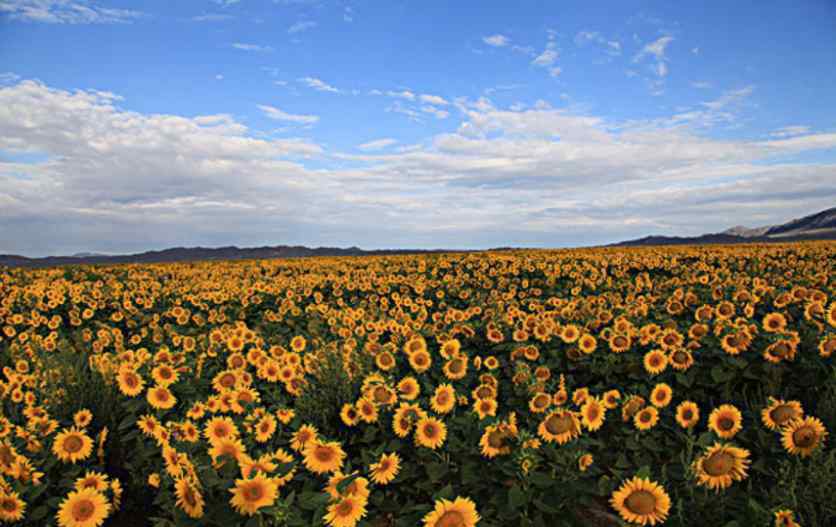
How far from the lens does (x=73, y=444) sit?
3.24 metres

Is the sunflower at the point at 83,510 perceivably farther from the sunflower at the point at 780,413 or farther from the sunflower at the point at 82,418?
the sunflower at the point at 780,413

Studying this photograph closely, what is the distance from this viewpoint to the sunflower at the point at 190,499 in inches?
93.7

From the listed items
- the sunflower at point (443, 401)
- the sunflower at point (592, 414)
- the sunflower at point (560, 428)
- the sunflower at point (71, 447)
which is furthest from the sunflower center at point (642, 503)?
the sunflower at point (71, 447)

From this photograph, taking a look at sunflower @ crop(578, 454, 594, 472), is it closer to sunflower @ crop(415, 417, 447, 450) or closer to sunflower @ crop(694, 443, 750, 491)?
sunflower @ crop(694, 443, 750, 491)

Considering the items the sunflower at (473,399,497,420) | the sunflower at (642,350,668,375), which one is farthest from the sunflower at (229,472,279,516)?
the sunflower at (642,350,668,375)

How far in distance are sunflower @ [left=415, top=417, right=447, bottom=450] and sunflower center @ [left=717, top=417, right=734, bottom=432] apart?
172cm

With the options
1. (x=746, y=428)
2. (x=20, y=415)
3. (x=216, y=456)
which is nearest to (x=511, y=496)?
(x=216, y=456)

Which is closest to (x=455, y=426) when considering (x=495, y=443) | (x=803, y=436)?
(x=495, y=443)

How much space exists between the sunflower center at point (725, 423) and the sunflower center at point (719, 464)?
0.60m

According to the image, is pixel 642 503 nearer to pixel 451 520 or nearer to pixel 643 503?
pixel 643 503

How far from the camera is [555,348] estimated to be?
5156 mm

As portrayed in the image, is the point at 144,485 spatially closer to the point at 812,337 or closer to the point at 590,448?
the point at 590,448

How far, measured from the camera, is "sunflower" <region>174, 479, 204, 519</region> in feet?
7.81

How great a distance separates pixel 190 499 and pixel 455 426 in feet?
5.52
